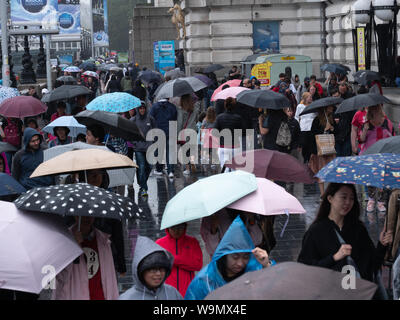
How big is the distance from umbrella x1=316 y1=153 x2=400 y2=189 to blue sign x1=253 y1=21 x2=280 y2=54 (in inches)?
1074

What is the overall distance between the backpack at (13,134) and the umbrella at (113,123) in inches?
145

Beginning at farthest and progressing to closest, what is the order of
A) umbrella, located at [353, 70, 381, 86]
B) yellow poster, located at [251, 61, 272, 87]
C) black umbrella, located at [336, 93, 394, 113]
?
yellow poster, located at [251, 61, 272, 87] → umbrella, located at [353, 70, 381, 86] → black umbrella, located at [336, 93, 394, 113]

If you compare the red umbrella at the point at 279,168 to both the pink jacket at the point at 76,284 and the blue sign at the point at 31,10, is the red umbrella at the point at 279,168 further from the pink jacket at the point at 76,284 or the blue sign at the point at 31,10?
the blue sign at the point at 31,10

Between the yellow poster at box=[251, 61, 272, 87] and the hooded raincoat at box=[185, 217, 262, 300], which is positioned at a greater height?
the yellow poster at box=[251, 61, 272, 87]

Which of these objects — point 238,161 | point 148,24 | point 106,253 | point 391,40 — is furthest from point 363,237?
point 148,24

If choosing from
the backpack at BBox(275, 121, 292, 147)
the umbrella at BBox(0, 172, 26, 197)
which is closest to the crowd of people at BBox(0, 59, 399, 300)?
the umbrella at BBox(0, 172, 26, 197)

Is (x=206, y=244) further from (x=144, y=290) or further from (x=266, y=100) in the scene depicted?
(x=266, y=100)

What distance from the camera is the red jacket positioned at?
6.22 m

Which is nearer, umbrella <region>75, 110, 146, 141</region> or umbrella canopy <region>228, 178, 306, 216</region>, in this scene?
umbrella canopy <region>228, 178, 306, 216</region>

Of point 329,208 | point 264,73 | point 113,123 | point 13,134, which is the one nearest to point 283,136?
point 113,123

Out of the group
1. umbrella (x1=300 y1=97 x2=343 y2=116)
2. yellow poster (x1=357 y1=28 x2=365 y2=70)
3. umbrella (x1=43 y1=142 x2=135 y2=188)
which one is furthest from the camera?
yellow poster (x1=357 y1=28 x2=365 y2=70)

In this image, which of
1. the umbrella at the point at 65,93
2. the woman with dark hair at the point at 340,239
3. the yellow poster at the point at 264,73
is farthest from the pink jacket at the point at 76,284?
the yellow poster at the point at 264,73

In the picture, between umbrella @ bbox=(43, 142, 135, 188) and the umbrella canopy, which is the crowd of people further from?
umbrella @ bbox=(43, 142, 135, 188)

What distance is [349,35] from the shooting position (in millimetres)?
27812
